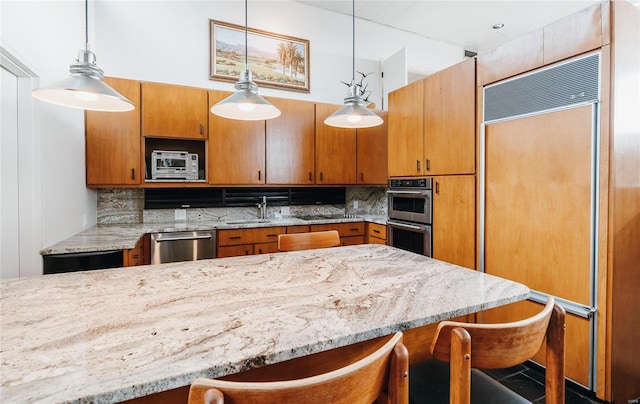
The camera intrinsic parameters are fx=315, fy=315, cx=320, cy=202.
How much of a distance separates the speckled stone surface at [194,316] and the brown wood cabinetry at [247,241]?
1.73 m

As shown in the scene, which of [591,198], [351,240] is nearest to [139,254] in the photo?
[351,240]

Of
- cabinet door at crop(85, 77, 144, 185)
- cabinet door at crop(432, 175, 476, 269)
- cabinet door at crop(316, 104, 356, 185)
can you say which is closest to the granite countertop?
cabinet door at crop(85, 77, 144, 185)

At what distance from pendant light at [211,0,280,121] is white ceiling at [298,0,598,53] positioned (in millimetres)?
2899

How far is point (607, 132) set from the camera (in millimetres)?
1713

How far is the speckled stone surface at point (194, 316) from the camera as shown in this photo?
0.66 meters

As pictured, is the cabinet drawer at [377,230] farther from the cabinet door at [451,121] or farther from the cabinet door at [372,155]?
A: the cabinet door at [451,121]

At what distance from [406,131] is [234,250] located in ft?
7.10

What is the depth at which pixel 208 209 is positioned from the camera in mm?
3764

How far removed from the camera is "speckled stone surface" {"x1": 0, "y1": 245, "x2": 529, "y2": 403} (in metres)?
0.66

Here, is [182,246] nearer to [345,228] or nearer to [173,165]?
[173,165]

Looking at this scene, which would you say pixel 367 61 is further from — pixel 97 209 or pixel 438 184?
pixel 97 209

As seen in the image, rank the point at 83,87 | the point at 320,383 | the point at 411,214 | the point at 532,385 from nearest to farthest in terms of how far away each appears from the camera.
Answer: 1. the point at 320,383
2. the point at 83,87
3. the point at 532,385
4. the point at 411,214

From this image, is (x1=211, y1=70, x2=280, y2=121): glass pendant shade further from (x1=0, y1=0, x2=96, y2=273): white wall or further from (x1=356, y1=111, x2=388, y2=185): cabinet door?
(x1=356, y1=111, x2=388, y2=185): cabinet door

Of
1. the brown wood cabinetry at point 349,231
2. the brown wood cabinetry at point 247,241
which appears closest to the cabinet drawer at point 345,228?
the brown wood cabinetry at point 349,231
